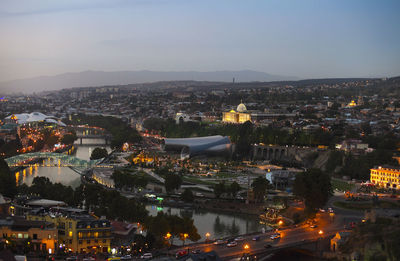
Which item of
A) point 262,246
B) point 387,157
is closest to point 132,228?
point 262,246

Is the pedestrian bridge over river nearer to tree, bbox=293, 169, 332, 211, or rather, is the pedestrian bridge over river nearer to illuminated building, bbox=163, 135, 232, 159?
illuminated building, bbox=163, 135, 232, 159

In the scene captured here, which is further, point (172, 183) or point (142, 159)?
point (142, 159)

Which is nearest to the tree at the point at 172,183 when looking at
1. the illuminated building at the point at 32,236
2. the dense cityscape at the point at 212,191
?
the dense cityscape at the point at 212,191

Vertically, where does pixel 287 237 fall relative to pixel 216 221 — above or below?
above

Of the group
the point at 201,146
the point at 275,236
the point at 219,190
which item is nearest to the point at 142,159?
the point at 201,146

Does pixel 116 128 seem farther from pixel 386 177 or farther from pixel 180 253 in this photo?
pixel 180 253

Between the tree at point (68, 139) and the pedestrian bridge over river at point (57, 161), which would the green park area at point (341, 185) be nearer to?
the pedestrian bridge over river at point (57, 161)
